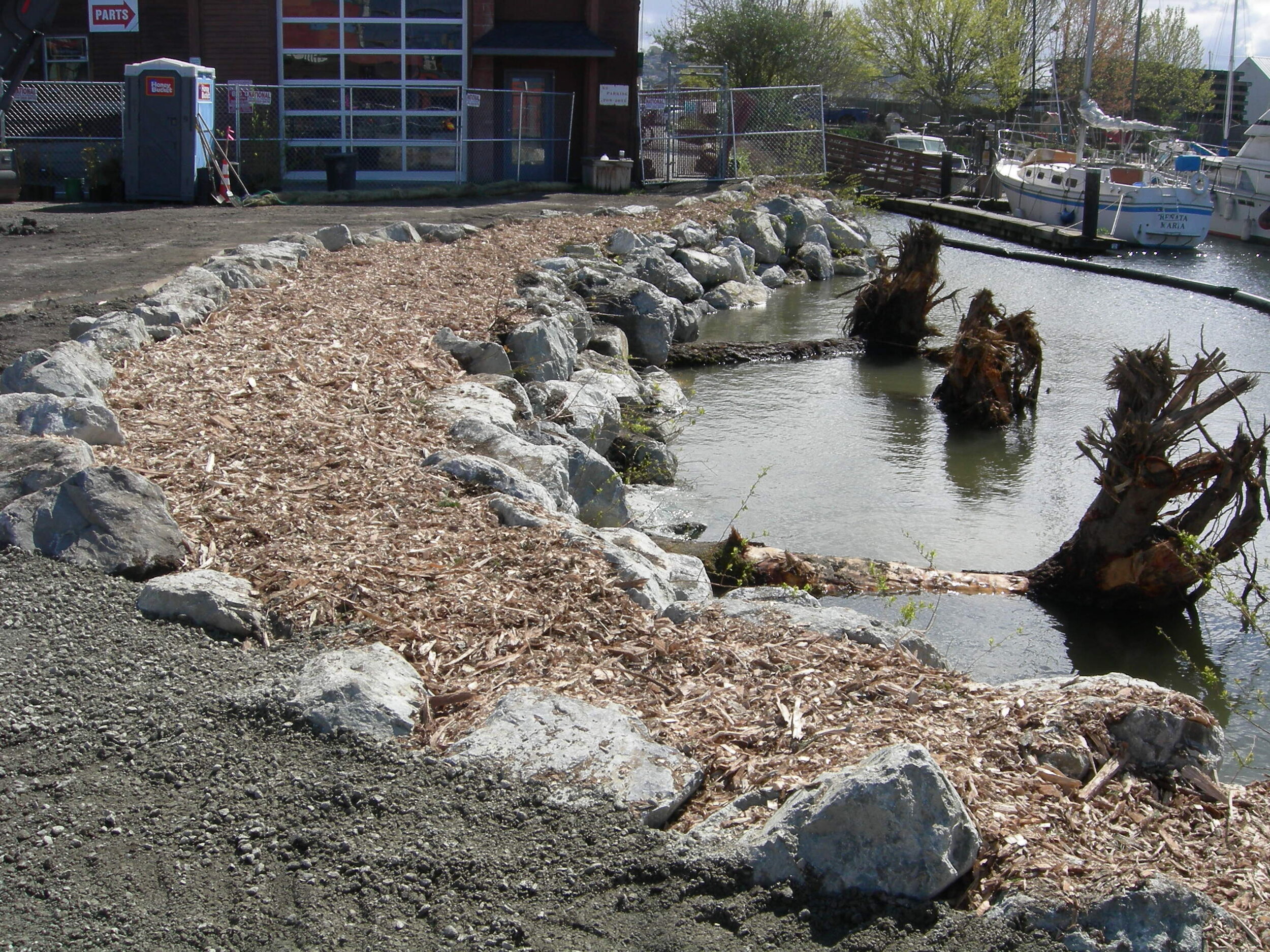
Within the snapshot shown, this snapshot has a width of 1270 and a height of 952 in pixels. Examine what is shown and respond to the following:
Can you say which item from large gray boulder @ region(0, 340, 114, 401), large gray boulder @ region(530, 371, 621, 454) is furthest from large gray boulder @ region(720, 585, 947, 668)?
large gray boulder @ region(0, 340, 114, 401)

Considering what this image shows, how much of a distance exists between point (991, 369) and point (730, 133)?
15.5 metres

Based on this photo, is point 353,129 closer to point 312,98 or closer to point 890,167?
point 312,98

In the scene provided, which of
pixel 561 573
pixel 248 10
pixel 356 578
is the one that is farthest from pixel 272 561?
pixel 248 10

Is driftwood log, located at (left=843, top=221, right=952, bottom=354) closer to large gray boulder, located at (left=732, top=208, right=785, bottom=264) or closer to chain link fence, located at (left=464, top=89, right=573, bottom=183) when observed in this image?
large gray boulder, located at (left=732, top=208, right=785, bottom=264)

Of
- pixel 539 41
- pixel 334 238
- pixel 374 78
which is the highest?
pixel 539 41

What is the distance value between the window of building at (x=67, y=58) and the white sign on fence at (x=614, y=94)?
10830 mm

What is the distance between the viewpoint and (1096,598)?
762 cm

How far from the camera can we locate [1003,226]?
92.3 ft

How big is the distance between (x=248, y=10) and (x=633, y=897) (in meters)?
24.2

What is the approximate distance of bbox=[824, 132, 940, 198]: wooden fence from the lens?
34.2 meters

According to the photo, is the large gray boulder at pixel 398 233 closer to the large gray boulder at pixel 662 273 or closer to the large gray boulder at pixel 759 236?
the large gray boulder at pixel 662 273

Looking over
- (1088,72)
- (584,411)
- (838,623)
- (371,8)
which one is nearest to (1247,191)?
(1088,72)

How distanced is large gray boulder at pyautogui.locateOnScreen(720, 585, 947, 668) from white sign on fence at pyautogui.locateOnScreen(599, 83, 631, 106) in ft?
65.9

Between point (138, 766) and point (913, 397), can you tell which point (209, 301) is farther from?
point (913, 397)
